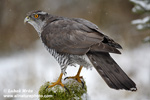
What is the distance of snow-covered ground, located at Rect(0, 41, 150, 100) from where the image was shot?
5.70m

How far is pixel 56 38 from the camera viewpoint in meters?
2.98

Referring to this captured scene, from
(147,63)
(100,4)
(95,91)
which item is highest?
(100,4)

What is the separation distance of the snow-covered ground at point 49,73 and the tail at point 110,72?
2574 mm

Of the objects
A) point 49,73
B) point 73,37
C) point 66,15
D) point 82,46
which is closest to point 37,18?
point 73,37

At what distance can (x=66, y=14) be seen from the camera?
902cm

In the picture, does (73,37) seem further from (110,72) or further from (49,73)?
(49,73)

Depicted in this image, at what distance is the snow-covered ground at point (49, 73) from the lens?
5695mm

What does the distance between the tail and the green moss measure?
586 mm

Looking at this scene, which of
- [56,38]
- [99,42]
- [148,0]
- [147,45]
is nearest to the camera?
[99,42]

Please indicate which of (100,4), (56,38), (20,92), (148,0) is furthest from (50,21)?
(100,4)

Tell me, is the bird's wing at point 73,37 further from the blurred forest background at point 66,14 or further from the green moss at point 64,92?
the blurred forest background at point 66,14

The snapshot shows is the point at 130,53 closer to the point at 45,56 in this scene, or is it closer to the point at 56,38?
the point at 45,56

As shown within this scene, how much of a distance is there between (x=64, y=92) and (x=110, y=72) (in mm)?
736

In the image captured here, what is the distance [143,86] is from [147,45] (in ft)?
8.33
